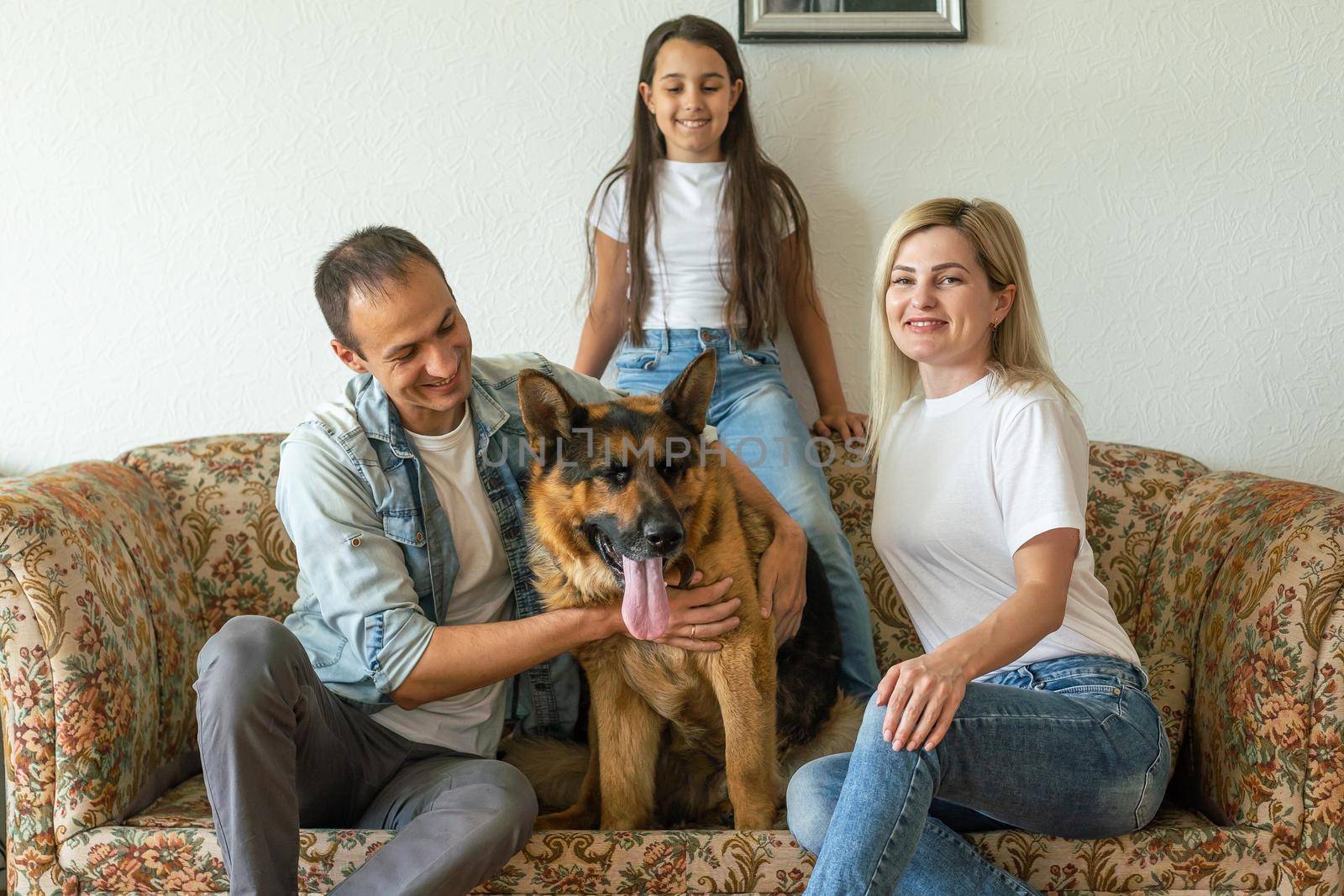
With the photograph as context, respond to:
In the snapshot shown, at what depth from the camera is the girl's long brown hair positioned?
2.85 metres

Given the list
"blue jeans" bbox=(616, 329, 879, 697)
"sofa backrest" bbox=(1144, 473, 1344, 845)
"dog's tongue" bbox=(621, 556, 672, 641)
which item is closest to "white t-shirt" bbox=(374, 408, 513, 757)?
"dog's tongue" bbox=(621, 556, 672, 641)

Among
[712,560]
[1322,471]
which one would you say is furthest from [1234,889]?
[1322,471]

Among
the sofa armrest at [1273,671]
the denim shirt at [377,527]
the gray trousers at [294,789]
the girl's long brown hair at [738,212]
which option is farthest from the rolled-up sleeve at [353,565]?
the sofa armrest at [1273,671]

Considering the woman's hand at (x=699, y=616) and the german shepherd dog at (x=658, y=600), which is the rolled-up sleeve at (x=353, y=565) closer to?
the german shepherd dog at (x=658, y=600)

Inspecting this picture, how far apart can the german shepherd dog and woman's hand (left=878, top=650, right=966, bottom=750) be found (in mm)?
498

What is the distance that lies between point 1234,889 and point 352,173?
114 inches

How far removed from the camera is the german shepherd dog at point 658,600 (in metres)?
1.98

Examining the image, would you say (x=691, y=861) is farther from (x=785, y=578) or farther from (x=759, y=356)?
(x=759, y=356)

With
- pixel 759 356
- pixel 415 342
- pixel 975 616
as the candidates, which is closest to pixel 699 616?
pixel 975 616

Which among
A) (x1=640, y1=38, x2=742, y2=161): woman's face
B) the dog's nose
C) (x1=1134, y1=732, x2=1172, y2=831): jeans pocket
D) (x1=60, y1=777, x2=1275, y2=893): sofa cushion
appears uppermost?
(x1=640, y1=38, x2=742, y2=161): woman's face

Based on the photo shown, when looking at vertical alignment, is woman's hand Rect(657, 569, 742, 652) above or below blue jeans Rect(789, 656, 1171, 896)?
above

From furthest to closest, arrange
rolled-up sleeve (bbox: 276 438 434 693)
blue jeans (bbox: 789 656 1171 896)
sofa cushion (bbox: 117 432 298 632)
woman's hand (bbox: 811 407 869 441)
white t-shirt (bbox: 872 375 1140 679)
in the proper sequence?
woman's hand (bbox: 811 407 869 441) → sofa cushion (bbox: 117 432 298 632) → rolled-up sleeve (bbox: 276 438 434 693) → white t-shirt (bbox: 872 375 1140 679) → blue jeans (bbox: 789 656 1171 896)

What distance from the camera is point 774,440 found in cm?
268

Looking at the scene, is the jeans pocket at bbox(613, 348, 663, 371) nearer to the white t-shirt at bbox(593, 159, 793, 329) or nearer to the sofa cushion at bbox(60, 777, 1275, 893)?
the white t-shirt at bbox(593, 159, 793, 329)
